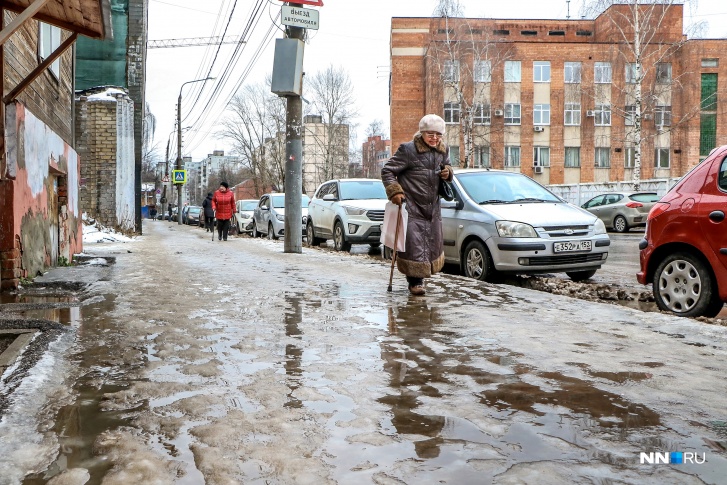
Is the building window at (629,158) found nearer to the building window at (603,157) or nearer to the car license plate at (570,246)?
the building window at (603,157)

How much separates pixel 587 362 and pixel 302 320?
90.0 inches

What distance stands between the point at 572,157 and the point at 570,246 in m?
43.4

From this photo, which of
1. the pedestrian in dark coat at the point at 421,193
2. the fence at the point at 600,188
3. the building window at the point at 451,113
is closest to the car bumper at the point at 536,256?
the pedestrian in dark coat at the point at 421,193

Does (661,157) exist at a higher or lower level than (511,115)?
lower

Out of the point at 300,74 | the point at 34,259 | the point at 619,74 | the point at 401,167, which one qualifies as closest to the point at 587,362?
the point at 401,167

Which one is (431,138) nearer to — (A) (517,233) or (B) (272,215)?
(A) (517,233)

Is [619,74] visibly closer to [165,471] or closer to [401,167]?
[401,167]

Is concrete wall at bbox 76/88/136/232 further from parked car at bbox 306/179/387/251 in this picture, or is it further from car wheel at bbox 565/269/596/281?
car wheel at bbox 565/269/596/281

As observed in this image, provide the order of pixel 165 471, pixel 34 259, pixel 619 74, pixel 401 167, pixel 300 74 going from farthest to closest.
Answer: pixel 619 74, pixel 300 74, pixel 34 259, pixel 401 167, pixel 165 471

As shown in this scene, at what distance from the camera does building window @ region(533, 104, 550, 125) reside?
163 feet

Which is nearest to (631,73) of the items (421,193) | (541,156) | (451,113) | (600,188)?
(600,188)

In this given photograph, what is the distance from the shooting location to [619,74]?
41344 mm

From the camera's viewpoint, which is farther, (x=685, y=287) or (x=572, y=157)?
(x=572, y=157)

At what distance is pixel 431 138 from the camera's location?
6.97m
